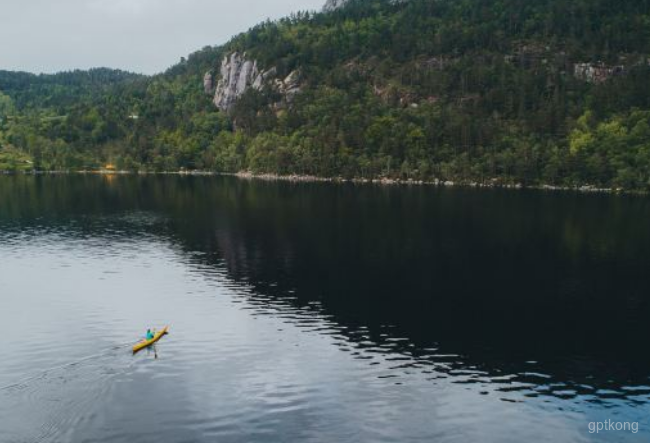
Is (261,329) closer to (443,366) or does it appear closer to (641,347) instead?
(443,366)

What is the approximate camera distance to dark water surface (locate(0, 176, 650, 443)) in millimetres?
46531

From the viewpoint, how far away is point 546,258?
108688 millimetres

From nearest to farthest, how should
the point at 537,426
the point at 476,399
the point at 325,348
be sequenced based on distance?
the point at 537,426, the point at 476,399, the point at 325,348

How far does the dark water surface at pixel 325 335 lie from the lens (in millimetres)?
46531

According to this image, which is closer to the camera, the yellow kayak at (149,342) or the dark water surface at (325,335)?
the dark water surface at (325,335)

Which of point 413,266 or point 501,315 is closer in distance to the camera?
point 501,315

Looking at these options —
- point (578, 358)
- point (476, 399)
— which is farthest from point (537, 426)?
point (578, 358)

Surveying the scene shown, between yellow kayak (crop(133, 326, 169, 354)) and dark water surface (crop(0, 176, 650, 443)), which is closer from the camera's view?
dark water surface (crop(0, 176, 650, 443))

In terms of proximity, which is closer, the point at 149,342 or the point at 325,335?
the point at 149,342

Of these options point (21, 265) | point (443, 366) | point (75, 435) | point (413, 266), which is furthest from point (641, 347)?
point (21, 265)

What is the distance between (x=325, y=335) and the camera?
66.2 meters

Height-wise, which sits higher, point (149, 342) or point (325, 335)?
point (149, 342)

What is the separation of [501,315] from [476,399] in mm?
26067

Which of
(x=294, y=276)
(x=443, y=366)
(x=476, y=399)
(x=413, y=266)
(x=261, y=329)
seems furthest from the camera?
(x=413, y=266)
